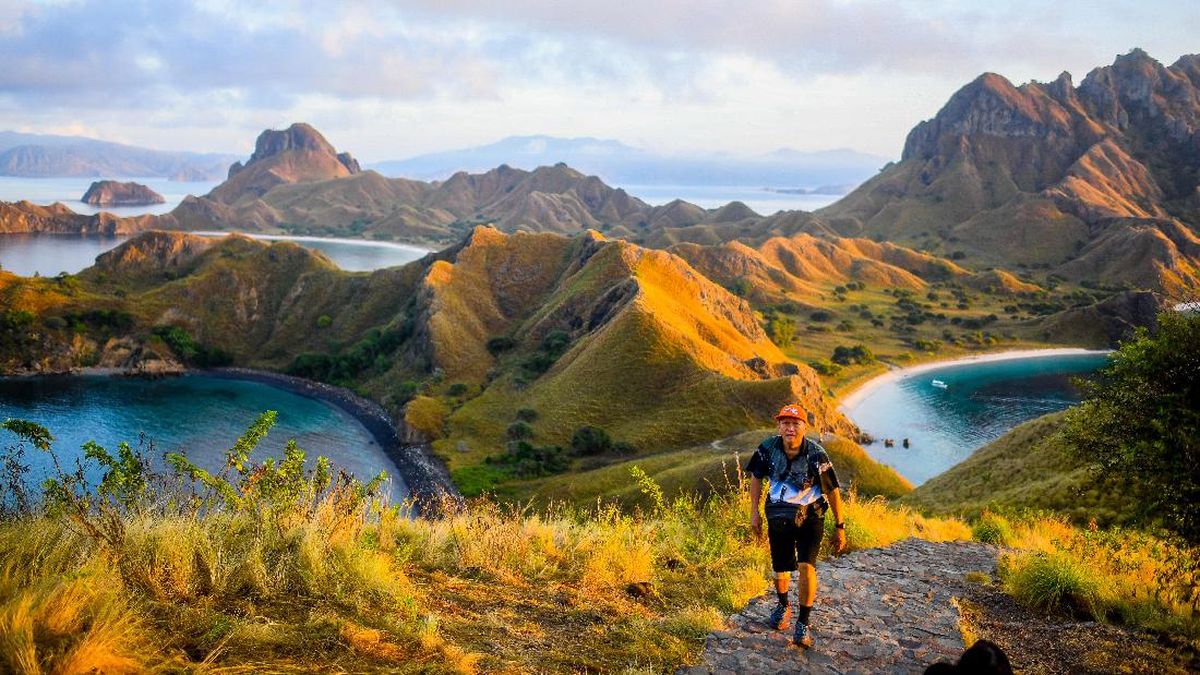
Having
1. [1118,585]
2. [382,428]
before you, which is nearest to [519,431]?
[382,428]

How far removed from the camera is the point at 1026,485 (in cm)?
2917

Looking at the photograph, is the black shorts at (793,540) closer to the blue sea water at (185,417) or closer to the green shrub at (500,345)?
the blue sea water at (185,417)

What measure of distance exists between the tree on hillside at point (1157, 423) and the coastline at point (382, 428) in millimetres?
37596

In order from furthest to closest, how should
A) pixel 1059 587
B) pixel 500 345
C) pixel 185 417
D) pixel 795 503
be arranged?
pixel 500 345
pixel 185 417
pixel 1059 587
pixel 795 503

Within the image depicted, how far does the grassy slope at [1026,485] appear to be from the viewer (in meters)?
21.5

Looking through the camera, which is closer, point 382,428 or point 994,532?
point 994,532

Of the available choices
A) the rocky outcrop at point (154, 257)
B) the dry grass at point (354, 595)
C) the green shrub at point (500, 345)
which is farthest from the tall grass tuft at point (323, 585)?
the rocky outcrop at point (154, 257)

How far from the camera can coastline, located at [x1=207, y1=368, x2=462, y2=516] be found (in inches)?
2386

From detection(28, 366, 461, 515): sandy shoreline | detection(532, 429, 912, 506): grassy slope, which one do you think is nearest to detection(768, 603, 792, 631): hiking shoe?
detection(532, 429, 912, 506): grassy slope

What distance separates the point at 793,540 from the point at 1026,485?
1048 inches

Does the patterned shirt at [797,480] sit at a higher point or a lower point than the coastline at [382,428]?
higher

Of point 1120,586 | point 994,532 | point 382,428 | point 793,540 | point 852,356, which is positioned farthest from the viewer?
point 852,356

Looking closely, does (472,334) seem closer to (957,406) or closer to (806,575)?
(957,406)

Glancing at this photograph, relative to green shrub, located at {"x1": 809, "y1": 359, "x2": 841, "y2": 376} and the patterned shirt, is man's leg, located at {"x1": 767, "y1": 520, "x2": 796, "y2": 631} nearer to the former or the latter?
the patterned shirt
